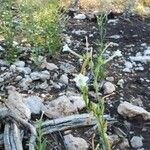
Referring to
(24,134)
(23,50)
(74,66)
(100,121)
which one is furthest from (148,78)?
(100,121)

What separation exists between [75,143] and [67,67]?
57.7 inches

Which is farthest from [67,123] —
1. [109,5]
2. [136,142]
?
[109,5]

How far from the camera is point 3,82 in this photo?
13.8 feet

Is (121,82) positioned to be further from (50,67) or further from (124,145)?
(124,145)

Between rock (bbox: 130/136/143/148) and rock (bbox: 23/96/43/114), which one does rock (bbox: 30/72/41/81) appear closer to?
rock (bbox: 23/96/43/114)

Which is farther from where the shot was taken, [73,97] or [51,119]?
[73,97]

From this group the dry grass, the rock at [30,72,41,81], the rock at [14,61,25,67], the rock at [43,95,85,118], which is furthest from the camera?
the dry grass

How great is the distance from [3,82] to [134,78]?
4.53ft

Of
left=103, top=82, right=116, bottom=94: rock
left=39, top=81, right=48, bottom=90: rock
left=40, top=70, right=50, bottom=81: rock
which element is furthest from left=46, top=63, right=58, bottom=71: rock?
left=103, top=82, right=116, bottom=94: rock

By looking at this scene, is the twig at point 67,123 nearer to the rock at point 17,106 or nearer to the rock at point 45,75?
the rock at point 17,106

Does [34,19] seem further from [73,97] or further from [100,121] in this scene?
[100,121]

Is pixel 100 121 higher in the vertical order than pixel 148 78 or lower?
higher

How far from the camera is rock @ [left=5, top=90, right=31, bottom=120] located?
351cm

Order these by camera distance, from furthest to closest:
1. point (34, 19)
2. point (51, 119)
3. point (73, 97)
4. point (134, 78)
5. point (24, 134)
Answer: point (34, 19) → point (134, 78) → point (73, 97) → point (51, 119) → point (24, 134)
